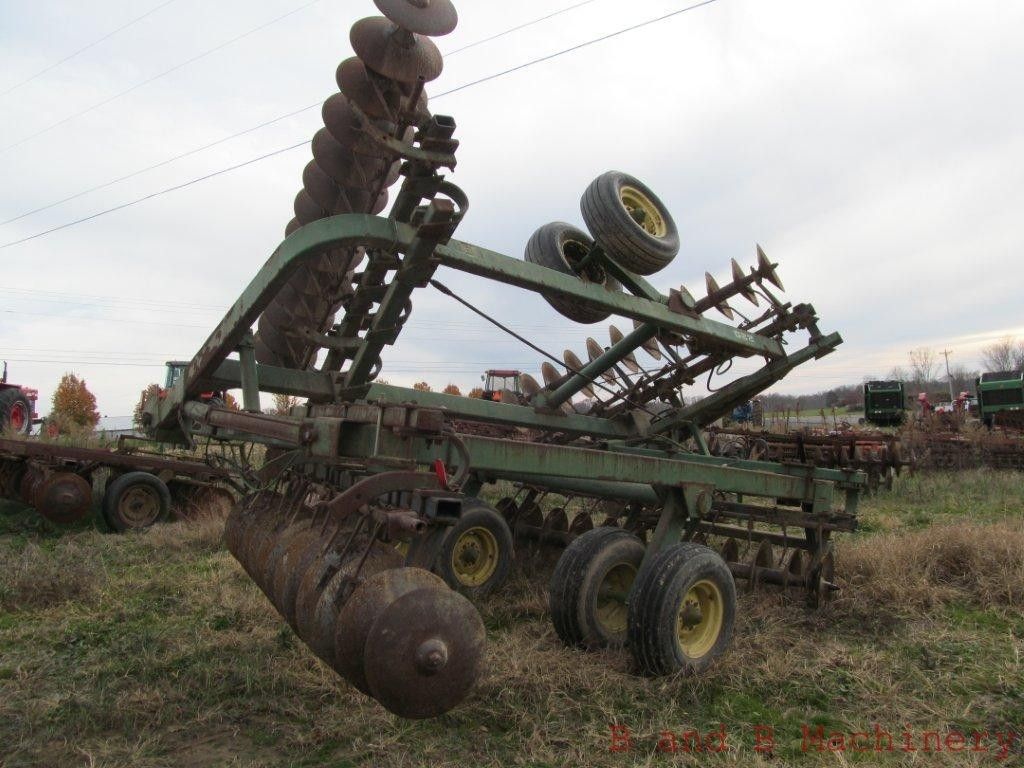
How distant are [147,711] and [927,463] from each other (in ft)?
51.4

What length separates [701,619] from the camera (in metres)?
4.40

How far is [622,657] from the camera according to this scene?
4.30 meters

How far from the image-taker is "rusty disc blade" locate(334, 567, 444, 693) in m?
2.61

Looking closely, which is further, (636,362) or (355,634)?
(636,362)

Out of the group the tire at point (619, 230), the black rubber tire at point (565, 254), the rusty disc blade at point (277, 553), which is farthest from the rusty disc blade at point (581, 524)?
the rusty disc blade at point (277, 553)

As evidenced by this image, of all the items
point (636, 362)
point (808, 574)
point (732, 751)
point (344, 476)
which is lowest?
point (732, 751)

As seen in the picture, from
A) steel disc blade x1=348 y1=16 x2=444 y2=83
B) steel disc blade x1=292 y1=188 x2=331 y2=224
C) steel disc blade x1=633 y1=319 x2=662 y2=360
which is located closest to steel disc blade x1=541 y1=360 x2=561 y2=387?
steel disc blade x1=633 y1=319 x2=662 y2=360

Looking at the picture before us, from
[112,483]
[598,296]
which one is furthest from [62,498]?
[598,296]

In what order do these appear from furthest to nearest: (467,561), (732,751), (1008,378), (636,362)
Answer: (1008,378)
(636,362)
(467,561)
(732,751)

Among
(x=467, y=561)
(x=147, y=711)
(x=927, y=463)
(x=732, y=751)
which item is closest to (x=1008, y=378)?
(x=927, y=463)

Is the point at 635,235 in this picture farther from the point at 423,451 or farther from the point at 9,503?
the point at 9,503

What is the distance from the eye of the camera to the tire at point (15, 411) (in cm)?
1516

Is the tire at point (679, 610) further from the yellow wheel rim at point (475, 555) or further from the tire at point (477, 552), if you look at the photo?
the yellow wheel rim at point (475, 555)

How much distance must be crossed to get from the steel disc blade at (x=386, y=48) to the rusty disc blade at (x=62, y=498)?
24.4 feet
